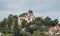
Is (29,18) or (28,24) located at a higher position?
(29,18)

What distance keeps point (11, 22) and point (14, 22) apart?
342 cm

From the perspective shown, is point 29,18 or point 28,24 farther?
point 29,18

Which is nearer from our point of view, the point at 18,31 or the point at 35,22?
the point at 18,31

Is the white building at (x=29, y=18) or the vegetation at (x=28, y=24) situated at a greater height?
the white building at (x=29, y=18)

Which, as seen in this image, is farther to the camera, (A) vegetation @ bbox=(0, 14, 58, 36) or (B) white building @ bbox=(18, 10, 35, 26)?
(B) white building @ bbox=(18, 10, 35, 26)

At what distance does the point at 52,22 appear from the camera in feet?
461

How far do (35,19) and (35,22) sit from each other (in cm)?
398

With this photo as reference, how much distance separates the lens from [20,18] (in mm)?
143750

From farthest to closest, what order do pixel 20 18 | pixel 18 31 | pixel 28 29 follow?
pixel 20 18 < pixel 28 29 < pixel 18 31

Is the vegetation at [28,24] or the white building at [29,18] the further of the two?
the white building at [29,18]

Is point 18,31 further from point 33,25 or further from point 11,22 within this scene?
point 11,22

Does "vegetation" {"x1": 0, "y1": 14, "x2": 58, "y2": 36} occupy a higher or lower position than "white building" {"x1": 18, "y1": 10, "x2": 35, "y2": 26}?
lower

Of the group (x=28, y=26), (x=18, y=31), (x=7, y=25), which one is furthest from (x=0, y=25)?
(x=18, y=31)

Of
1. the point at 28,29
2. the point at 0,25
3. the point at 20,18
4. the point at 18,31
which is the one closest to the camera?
the point at 18,31
